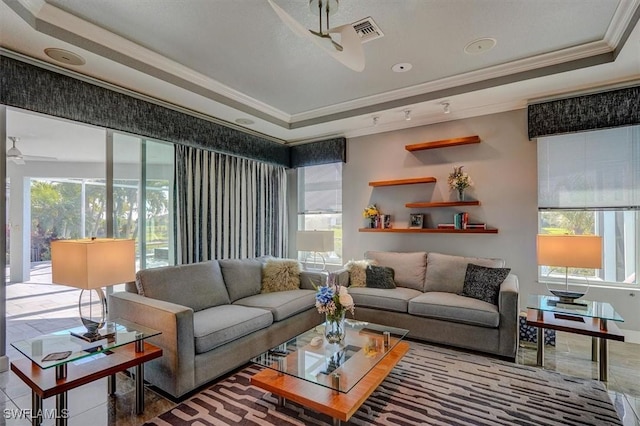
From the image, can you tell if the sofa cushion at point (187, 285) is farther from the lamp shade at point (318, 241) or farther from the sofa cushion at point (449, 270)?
the sofa cushion at point (449, 270)

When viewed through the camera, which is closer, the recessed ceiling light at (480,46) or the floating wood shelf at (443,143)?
the recessed ceiling light at (480,46)

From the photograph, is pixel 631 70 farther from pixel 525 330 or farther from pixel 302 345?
pixel 302 345

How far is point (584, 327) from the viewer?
2.60 m

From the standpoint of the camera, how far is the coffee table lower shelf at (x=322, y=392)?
184 cm

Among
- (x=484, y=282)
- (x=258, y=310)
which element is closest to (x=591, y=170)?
(x=484, y=282)

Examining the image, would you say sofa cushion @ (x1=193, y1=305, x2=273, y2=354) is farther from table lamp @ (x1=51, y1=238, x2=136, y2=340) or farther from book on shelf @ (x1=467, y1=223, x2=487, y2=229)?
book on shelf @ (x1=467, y1=223, x2=487, y2=229)

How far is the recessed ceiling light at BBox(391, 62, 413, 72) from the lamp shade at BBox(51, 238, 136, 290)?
2.92m

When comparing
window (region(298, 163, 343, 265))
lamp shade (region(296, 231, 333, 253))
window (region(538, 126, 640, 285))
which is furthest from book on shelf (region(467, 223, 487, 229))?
window (region(298, 163, 343, 265))

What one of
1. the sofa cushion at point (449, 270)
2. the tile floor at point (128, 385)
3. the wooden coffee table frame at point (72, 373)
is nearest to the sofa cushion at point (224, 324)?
the wooden coffee table frame at point (72, 373)

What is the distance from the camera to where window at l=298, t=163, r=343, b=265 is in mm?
5234

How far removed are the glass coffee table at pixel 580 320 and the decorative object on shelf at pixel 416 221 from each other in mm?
1622

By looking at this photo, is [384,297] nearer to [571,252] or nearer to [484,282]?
[484,282]

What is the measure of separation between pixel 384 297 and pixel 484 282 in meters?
1.07

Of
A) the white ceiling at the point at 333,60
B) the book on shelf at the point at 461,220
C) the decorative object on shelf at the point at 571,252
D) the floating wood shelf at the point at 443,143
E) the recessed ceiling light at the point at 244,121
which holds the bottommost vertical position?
the decorative object on shelf at the point at 571,252
